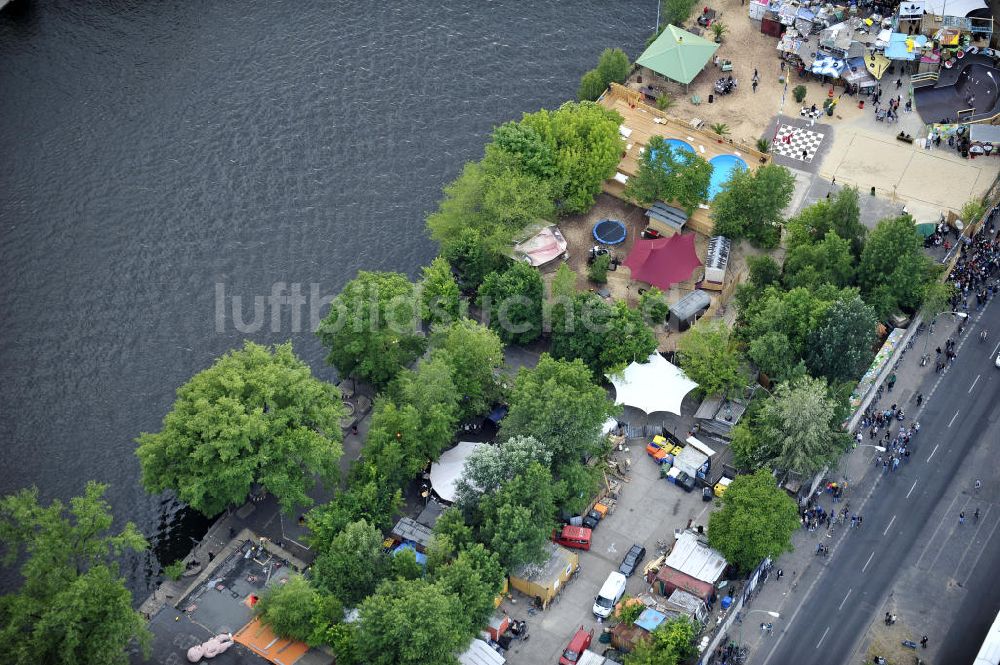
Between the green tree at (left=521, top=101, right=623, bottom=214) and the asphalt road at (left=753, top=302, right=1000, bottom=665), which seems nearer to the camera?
the asphalt road at (left=753, top=302, right=1000, bottom=665)

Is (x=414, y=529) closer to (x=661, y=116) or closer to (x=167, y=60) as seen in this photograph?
(x=661, y=116)

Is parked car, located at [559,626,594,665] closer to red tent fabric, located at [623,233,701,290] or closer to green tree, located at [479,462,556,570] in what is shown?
green tree, located at [479,462,556,570]

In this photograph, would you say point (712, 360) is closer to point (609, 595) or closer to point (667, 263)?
point (667, 263)

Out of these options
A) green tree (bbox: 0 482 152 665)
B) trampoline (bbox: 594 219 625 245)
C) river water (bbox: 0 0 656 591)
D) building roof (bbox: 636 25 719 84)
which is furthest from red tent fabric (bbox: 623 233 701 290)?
green tree (bbox: 0 482 152 665)

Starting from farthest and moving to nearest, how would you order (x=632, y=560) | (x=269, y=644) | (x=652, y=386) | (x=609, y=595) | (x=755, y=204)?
(x=755, y=204), (x=652, y=386), (x=632, y=560), (x=609, y=595), (x=269, y=644)

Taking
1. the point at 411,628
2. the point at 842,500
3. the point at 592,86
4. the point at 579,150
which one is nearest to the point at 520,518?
the point at 411,628

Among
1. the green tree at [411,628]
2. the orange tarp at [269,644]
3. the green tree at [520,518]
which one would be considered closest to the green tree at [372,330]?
the green tree at [520,518]

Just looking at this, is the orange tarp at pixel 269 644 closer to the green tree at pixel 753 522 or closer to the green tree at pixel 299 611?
the green tree at pixel 299 611
